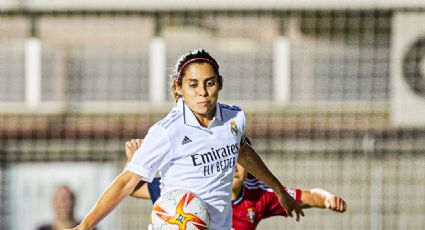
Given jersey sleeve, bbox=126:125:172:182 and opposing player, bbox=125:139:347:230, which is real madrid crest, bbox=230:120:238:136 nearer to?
jersey sleeve, bbox=126:125:172:182

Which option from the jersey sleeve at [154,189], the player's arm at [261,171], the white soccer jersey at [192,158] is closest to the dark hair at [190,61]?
the white soccer jersey at [192,158]

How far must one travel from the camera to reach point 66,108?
13266mm

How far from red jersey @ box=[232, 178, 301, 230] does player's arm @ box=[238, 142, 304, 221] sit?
649mm

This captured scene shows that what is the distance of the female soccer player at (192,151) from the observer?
4.99 metres

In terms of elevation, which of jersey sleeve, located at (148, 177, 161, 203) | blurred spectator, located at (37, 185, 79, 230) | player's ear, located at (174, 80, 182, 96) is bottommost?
blurred spectator, located at (37, 185, 79, 230)

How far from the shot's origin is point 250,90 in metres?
13.1

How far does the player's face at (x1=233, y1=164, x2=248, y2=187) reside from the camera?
601 cm

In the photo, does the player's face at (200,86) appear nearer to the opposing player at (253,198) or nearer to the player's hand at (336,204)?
the opposing player at (253,198)

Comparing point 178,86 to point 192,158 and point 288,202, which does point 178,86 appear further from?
point 288,202

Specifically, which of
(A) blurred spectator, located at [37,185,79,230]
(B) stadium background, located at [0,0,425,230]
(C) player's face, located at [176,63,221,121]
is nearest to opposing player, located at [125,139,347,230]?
(C) player's face, located at [176,63,221,121]

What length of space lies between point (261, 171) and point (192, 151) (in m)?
0.59

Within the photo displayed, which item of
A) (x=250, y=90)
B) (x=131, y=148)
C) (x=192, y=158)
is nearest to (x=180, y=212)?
(x=192, y=158)

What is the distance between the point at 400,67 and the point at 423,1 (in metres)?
0.83

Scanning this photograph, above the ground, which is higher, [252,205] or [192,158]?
[192,158]
